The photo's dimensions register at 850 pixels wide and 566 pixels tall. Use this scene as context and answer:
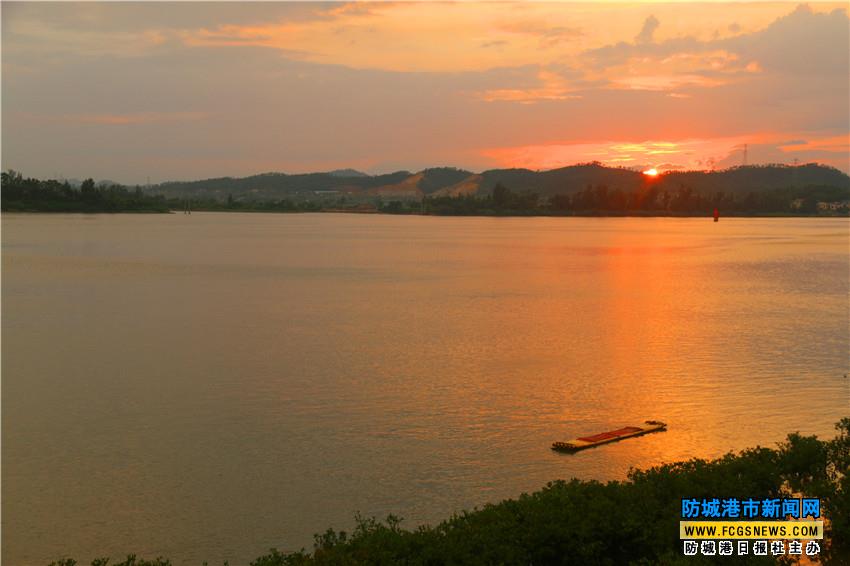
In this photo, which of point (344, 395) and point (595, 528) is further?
point (344, 395)

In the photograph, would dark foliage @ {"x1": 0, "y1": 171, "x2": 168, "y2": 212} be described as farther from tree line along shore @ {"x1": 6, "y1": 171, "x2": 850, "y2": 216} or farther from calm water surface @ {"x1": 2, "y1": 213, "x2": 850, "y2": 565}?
calm water surface @ {"x1": 2, "y1": 213, "x2": 850, "y2": 565}

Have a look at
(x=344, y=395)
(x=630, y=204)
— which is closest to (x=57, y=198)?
(x=630, y=204)

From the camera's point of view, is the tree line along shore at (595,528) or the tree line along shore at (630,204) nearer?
the tree line along shore at (595,528)

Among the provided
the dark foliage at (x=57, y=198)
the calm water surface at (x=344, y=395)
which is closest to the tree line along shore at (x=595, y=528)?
the calm water surface at (x=344, y=395)

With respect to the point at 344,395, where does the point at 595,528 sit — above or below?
above

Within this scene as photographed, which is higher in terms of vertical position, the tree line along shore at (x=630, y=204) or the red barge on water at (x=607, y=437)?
the tree line along shore at (x=630, y=204)

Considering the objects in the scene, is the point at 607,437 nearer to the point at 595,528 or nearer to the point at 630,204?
the point at 595,528

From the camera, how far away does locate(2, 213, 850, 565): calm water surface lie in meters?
10.0

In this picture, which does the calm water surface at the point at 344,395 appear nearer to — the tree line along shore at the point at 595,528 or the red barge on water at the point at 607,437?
the red barge on water at the point at 607,437

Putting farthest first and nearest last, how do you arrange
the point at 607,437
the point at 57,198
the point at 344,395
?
the point at 57,198
the point at 344,395
the point at 607,437

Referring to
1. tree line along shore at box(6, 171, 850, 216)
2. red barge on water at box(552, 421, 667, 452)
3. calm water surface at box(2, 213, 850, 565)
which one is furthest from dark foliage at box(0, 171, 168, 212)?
red barge on water at box(552, 421, 667, 452)

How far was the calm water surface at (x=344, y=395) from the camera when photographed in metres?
10.0

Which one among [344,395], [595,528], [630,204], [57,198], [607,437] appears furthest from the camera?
[630,204]

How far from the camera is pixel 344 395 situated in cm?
1509
